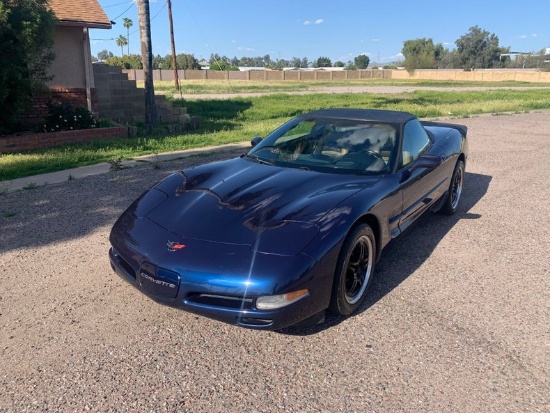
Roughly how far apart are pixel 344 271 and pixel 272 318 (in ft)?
2.04

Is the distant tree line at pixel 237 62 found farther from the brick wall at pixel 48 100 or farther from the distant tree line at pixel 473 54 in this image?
the brick wall at pixel 48 100

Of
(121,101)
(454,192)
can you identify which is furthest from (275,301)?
(121,101)

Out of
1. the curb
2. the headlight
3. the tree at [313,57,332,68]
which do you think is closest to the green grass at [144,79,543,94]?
the curb

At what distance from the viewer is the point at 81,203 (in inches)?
234

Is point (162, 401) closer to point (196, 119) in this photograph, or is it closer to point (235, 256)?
point (235, 256)

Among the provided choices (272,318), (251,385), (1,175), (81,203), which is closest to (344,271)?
(272,318)

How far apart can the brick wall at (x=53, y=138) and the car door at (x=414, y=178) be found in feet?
25.8

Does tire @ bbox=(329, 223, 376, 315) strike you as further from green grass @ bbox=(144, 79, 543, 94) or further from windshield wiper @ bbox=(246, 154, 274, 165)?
green grass @ bbox=(144, 79, 543, 94)

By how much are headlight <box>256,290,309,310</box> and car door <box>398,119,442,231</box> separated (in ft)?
5.19

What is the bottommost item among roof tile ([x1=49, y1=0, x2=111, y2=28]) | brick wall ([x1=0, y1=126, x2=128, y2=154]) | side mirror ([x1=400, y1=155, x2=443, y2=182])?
brick wall ([x1=0, y1=126, x2=128, y2=154])

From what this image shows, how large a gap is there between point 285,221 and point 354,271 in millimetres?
655

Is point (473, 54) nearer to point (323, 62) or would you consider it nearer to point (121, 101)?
point (323, 62)

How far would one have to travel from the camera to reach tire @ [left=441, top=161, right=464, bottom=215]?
538 cm

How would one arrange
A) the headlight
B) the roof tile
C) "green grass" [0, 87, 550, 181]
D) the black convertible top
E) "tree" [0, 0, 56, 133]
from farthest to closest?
the roof tile, "tree" [0, 0, 56, 133], "green grass" [0, 87, 550, 181], the black convertible top, the headlight
